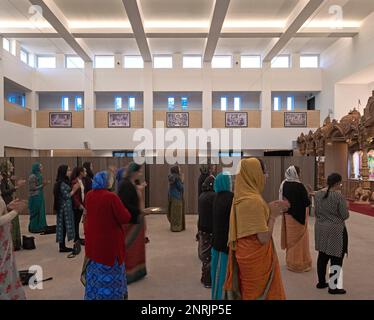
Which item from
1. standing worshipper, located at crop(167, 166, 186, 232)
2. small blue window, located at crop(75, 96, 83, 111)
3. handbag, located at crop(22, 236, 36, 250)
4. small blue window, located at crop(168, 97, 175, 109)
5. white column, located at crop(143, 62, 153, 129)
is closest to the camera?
handbag, located at crop(22, 236, 36, 250)

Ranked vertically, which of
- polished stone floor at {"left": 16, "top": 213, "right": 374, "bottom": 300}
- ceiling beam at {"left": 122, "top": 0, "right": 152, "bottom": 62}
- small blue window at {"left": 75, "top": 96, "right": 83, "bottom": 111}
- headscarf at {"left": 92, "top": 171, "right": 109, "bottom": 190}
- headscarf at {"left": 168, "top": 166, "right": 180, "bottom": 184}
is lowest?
polished stone floor at {"left": 16, "top": 213, "right": 374, "bottom": 300}

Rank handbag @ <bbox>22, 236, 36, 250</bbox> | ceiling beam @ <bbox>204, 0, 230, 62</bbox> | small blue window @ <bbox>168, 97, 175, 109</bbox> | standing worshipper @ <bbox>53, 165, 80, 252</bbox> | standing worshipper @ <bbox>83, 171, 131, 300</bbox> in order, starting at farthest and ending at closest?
small blue window @ <bbox>168, 97, 175, 109</bbox> < ceiling beam @ <bbox>204, 0, 230, 62</bbox> < handbag @ <bbox>22, 236, 36, 250</bbox> < standing worshipper @ <bbox>53, 165, 80, 252</bbox> < standing worshipper @ <bbox>83, 171, 131, 300</bbox>

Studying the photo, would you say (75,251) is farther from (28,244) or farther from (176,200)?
(176,200)

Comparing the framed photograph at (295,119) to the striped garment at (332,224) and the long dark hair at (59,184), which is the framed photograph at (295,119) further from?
the striped garment at (332,224)

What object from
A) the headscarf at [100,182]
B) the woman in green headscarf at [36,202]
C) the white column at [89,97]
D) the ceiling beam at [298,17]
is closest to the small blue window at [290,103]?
the ceiling beam at [298,17]

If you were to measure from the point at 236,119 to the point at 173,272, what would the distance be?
1196 cm

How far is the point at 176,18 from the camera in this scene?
471 inches

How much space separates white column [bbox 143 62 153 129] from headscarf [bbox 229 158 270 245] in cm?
1318

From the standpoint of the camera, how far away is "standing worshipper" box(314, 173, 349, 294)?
3445 mm

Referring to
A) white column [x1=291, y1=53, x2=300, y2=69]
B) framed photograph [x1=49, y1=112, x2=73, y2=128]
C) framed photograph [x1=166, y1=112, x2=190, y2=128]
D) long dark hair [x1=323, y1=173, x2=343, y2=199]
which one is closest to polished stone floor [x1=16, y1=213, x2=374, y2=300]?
long dark hair [x1=323, y1=173, x2=343, y2=199]

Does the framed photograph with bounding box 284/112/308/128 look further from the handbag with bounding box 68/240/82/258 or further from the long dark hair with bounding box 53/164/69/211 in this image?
the handbag with bounding box 68/240/82/258

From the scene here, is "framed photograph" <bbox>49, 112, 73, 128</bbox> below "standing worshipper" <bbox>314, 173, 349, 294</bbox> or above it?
above

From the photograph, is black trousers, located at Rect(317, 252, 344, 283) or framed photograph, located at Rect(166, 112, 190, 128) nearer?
black trousers, located at Rect(317, 252, 344, 283)
